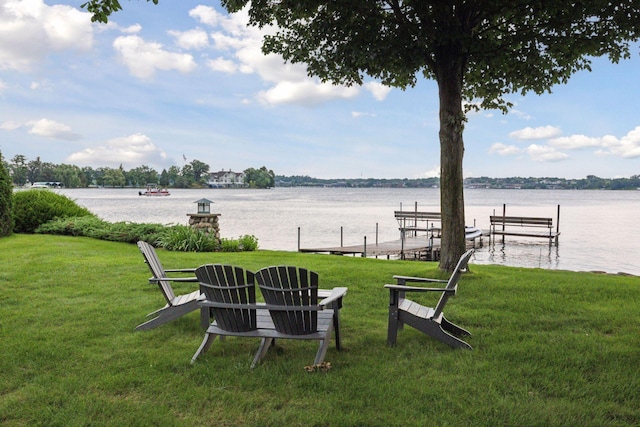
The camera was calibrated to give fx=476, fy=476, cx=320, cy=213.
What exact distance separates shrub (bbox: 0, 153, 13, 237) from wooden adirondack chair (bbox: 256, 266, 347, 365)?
51.9ft

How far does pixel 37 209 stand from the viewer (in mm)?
19422

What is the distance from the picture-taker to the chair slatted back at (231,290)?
458 cm

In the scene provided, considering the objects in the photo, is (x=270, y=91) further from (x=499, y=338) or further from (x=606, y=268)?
(x=499, y=338)

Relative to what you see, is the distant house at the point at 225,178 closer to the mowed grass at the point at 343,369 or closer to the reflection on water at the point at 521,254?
the reflection on water at the point at 521,254

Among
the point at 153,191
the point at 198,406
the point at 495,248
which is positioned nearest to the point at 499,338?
the point at 198,406

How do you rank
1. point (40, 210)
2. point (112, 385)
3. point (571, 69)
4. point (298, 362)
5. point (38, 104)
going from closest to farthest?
1. point (112, 385)
2. point (298, 362)
3. point (571, 69)
4. point (40, 210)
5. point (38, 104)

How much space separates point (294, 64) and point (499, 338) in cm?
775

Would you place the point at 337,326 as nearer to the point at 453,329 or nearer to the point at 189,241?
the point at 453,329

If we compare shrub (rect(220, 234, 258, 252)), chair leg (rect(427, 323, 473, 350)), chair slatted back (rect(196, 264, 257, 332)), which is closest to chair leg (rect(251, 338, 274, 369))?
chair slatted back (rect(196, 264, 257, 332))

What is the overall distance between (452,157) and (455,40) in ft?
7.01

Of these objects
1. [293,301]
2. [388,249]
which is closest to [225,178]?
[388,249]

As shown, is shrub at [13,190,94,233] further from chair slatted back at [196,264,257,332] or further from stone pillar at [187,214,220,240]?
chair slatted back at [196,264,257,332]

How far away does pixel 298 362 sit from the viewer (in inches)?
185

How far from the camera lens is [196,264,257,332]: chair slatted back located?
4.58 m
